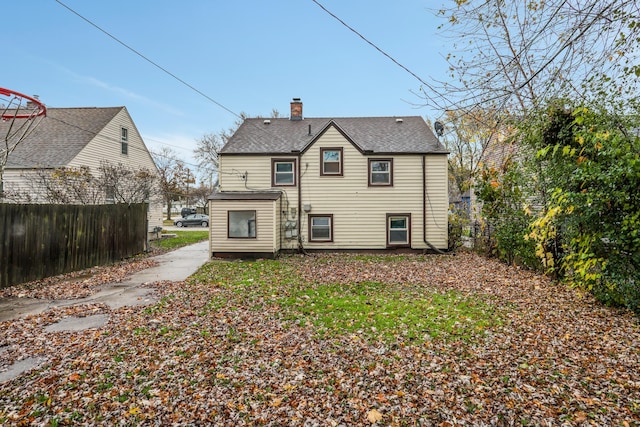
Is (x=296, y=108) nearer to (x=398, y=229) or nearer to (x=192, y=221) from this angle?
(x=398, y=229)

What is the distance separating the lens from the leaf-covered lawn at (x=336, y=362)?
3.38 metres

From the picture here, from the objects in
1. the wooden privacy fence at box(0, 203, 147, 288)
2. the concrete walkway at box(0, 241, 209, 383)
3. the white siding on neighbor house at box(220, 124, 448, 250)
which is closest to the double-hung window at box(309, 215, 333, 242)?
the white siding on neighbor house at box(220, 124, 448, 250)

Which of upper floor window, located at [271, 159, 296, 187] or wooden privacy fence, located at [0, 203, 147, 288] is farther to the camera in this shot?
upper floor window, located at [271, 159, 296, 187]

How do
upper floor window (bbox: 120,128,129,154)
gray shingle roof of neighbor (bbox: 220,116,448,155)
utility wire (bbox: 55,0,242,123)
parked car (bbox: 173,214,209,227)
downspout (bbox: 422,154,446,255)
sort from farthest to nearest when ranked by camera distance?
1. parked car (bbox: 173,214,209,227)
2. upper floor window (bbox: 120,128,129,154)
3. gray shingle roof of neighbor (bbox: 220,116,448,155)
4. downspout (bbox: 422,154,446,255)
5. utility wire (bbox: 55,0,242,123)

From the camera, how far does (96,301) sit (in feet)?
→ 24.0

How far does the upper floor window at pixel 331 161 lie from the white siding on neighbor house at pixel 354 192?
0.18 metres

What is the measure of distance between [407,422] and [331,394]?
83cm

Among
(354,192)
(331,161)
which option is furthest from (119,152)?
(354,192)

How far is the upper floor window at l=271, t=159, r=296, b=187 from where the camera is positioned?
1488 centimetres

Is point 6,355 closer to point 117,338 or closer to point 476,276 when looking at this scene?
point 117,338

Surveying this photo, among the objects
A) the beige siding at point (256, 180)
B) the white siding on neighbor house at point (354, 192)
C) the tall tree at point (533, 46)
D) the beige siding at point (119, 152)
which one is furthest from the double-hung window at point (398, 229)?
the beige siding at point (119, 152)

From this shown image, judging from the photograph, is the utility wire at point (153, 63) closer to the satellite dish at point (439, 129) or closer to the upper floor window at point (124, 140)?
the satellite dish at point (439, 129)

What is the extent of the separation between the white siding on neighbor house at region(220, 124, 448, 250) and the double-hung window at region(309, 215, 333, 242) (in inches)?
6.9

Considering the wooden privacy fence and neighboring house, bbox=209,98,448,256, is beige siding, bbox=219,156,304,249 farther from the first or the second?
the wooden privacy fence
